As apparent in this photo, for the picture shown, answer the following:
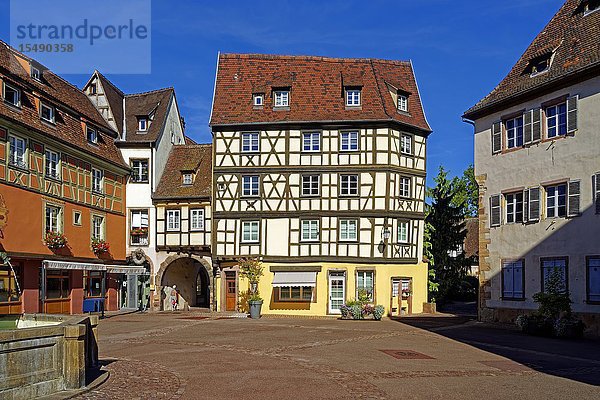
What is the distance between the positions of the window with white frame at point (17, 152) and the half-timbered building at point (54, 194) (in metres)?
0.04

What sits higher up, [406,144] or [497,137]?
[406,144]

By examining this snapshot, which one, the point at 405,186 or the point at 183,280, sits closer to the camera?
the point at 405,186

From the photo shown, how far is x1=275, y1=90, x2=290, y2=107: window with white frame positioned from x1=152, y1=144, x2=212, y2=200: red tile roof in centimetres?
566

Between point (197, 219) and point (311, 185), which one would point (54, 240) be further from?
point (311, 185)

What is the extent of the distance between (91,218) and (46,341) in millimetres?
23833

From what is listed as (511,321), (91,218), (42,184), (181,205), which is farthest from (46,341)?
(181,205)

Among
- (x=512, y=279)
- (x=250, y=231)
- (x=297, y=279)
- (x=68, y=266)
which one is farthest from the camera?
(x=250, y=231)

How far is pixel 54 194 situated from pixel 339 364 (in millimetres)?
19224

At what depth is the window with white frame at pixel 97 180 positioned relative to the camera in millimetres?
34516

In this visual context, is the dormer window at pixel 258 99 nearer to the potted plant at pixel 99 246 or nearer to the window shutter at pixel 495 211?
the potted plant at pixel 99 246

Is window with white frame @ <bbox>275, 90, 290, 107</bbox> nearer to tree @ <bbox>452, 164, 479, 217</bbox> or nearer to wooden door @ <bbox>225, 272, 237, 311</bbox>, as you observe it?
wooden door @ <bbox>225, 272, 237, 311</bbox>

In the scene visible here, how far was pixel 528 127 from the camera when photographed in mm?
27250

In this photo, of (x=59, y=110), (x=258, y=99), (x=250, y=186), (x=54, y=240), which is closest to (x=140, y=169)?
(x=250, y=186)

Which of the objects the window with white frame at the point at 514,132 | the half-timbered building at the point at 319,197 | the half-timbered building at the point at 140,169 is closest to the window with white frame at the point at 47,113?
the half-timbered building at the point at 140,169
